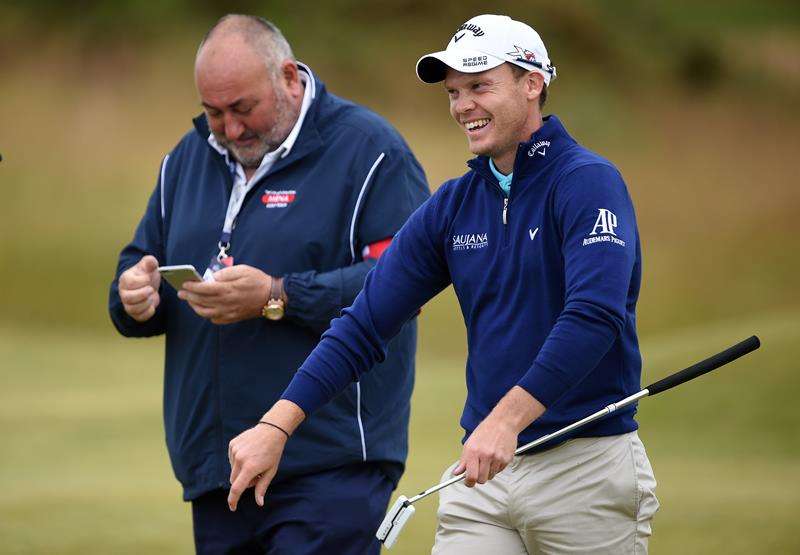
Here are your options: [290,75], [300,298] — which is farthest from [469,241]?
[290,75]

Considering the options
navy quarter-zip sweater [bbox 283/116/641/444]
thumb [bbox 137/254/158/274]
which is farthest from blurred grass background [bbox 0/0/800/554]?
navy quarter-zip sweater [bbox 283/116/641/444]

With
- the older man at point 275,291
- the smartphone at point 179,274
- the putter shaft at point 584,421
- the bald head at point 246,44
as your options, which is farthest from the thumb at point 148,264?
the putter shaft at point 584,421

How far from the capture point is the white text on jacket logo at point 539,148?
300cm

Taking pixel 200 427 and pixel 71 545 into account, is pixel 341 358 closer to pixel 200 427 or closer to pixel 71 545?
pixel 200 427

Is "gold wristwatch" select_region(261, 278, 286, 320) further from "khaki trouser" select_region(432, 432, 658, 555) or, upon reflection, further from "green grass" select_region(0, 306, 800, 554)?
"green grass" select_region(0, 306, 800, 554)

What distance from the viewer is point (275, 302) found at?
151 inches

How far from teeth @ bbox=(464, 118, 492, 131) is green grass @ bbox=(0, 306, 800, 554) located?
3530 millimetres

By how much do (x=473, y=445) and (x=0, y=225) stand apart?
14.6 metres

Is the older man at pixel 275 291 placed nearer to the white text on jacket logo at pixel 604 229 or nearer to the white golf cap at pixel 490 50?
the white golf cap at pixel 490 50

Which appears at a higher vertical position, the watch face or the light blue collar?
the light blue collar

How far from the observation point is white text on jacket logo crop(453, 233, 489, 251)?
3043 mm

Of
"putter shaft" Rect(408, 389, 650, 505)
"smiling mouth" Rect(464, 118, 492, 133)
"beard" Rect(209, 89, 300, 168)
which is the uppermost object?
"beard" Rect(209, 89, 300, 168)

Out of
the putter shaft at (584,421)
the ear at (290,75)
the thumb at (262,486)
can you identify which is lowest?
the thumb at (262,486)

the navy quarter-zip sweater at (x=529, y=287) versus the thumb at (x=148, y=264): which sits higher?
the thumb at (x=148, y=264)
